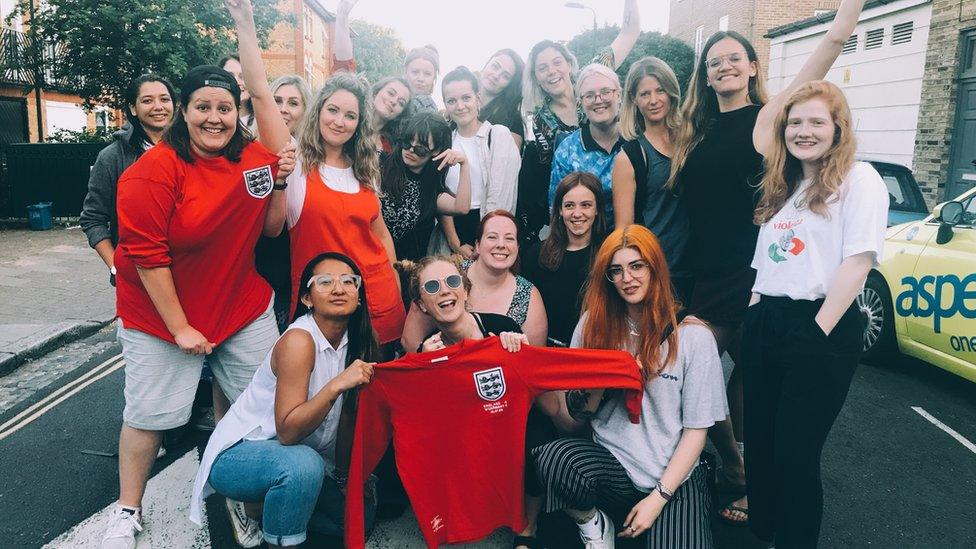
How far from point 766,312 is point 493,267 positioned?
1451 mm

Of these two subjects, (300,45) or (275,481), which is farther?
(300,45)

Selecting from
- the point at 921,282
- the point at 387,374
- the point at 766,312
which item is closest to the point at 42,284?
the point at 387,374

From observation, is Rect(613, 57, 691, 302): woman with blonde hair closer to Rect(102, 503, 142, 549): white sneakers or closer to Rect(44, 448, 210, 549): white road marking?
Rect(44, 448, 210, 549): white road marking

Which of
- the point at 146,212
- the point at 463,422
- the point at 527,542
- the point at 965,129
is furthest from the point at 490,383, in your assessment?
the point at 965,129

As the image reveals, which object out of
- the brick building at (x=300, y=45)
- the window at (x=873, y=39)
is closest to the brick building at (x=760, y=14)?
the window at (x=873, y=39)

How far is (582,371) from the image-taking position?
9.73 feet

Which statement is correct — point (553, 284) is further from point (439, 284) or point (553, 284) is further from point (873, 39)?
point (873, 39)

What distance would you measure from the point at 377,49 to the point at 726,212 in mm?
57534

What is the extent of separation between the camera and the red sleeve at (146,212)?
9.48ft

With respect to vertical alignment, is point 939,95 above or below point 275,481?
above

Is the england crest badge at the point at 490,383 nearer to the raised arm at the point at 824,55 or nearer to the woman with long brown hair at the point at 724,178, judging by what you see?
the woman with long brown hair at the point at 724,178

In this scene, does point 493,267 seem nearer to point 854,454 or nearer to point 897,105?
point 854,454

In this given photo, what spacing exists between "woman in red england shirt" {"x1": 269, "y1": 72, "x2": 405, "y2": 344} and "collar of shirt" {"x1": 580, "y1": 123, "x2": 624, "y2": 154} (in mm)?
1283

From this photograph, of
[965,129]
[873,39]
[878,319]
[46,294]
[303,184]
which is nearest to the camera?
[303,184]
